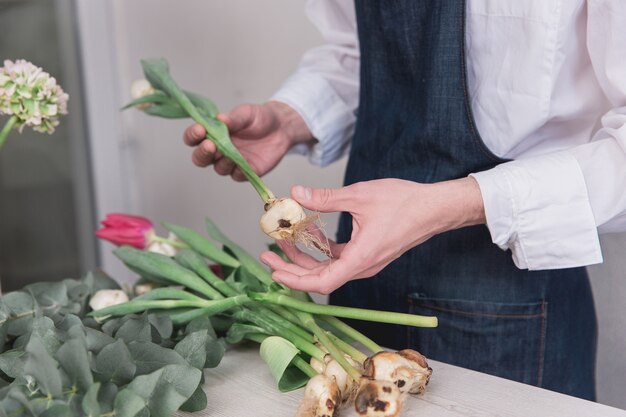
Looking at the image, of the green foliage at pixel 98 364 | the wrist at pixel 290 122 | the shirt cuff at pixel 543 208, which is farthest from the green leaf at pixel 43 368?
the wrist at pixel 290 122

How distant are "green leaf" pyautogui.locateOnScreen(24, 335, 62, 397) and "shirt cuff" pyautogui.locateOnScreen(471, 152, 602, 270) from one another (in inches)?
17.1

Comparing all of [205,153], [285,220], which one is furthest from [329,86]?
[285,220]

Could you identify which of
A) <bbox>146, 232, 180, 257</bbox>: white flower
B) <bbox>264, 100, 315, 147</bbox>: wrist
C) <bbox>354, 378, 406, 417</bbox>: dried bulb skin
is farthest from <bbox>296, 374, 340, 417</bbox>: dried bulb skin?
<bbox>264, 100, 315, 147</bbox>: wrist

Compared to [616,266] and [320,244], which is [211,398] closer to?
[320,244]

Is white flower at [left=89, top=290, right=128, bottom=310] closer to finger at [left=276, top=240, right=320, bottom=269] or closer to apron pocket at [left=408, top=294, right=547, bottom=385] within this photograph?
finger at [left=276, top=240, right=320, bottom=269]

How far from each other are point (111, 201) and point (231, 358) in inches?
49.0

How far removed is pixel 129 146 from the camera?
2006 millimetres

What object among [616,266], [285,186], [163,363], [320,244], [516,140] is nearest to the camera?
[163,363]

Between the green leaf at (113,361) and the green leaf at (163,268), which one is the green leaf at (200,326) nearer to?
the green leaf at (163,268)

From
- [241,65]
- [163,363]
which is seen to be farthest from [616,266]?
[241,65]

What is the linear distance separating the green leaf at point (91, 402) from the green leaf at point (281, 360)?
194 mm

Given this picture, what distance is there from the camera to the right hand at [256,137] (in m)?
1.01

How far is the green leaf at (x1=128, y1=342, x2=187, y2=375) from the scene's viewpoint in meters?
0.67

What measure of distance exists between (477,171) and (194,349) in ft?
1.37
